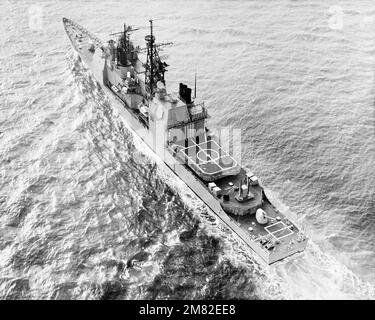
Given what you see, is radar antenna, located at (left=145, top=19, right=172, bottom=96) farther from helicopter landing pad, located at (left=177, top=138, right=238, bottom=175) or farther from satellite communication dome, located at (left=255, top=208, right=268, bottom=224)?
satellite communication dome, located at (left=255, top=208, right=268, bottom=224)

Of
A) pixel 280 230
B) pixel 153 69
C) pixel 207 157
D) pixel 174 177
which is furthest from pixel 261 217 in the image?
pixel 153 69

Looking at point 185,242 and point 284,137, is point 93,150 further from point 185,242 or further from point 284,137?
point 284,137

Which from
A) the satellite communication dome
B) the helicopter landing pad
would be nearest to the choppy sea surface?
the satellite communication dome

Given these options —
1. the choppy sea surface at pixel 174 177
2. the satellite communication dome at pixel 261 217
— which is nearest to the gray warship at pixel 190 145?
the satellite communication dome at pixel 261 217

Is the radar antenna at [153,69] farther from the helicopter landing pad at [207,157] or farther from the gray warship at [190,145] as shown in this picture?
the helicopter landing pad at [207,157]
